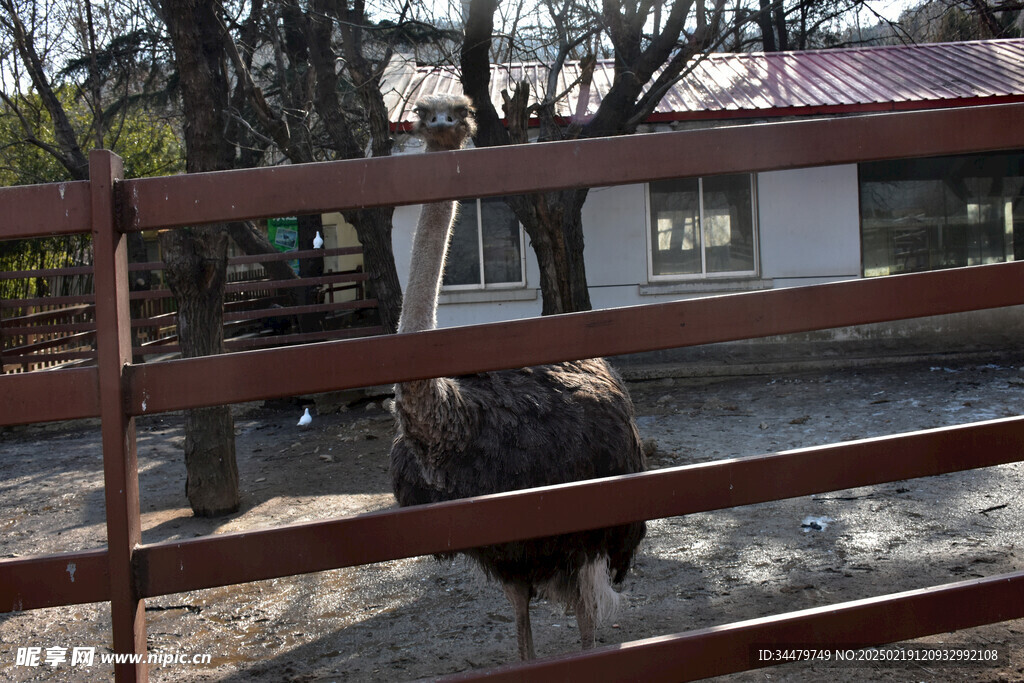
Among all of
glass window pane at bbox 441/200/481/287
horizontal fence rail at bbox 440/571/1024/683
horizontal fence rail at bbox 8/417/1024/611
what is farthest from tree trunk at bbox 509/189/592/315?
horizontal fence rail at bbox 440/571/1024/683

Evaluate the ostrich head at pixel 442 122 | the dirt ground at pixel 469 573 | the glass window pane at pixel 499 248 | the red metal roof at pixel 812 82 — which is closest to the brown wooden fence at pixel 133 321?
the glass window pane at pixel 499 248

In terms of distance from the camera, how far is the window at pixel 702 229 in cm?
1077

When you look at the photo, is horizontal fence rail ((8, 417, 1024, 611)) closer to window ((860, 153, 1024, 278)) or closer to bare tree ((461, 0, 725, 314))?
bare tree ((461, 0, 725, 314))

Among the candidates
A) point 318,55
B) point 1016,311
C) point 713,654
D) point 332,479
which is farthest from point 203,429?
point 1016,311

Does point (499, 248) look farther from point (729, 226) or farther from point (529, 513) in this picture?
point (529, 513)

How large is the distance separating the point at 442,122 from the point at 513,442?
1302mm

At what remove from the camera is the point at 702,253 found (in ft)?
35.4

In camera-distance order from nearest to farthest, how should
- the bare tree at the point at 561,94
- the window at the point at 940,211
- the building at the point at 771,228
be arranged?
1. the bare tree at the point at 561,94
2. the building at the point at 771,228
3. the window at the point at 940,211

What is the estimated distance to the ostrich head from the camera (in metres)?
3.43

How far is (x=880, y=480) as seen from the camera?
1.89m

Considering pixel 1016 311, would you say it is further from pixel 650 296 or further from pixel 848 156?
pixel 848 156

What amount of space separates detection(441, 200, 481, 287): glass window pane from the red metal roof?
4.52 feet

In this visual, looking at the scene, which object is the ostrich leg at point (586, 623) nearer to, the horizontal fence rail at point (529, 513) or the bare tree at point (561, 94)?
the horizontal fence rail at point (529, 513)

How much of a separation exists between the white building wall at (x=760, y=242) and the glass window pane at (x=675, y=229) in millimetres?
177
